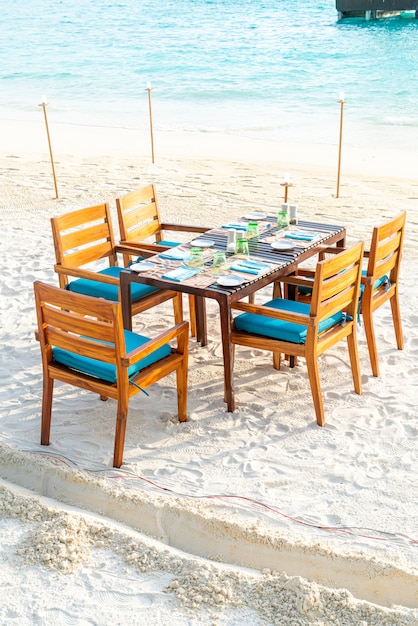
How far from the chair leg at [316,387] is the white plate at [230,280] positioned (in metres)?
0.50

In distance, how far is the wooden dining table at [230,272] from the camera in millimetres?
3533

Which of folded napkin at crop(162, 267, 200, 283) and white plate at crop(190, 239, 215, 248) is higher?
folded napkin at crop(162, 267, 200, 283)

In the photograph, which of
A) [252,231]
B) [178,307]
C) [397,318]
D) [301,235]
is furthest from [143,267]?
[397,318]

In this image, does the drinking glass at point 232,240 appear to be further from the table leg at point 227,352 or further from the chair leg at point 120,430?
the chair leg at point 120,430

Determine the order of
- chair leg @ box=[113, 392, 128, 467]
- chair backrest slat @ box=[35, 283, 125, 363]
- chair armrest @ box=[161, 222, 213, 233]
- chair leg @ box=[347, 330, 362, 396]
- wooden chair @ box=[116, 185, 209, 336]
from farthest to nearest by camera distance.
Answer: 1. chair armrest @ box=[161, 222, 213, 233]
2. wooden chair @ box=[116, 185, 209, 336]
3. chair leg @ box=[347, 330, 362, 396]
4. chair leg @ box=[113, 392, 128, 467]
5. chair backrest slat @ box=[35, 283, 125, 363]

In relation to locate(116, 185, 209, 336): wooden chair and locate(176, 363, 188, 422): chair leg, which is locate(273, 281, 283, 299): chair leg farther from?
locate(176, 363, 188, 422): chair leg

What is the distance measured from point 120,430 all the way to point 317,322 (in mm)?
1052

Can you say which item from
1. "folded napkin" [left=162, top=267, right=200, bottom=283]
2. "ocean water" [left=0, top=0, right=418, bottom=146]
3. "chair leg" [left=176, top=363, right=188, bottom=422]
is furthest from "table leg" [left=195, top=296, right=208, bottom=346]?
"ocean water" [left=0, top=0, right=418, bottom=146]

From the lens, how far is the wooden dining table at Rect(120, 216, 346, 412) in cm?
353

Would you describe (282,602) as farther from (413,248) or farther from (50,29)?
(50,29)

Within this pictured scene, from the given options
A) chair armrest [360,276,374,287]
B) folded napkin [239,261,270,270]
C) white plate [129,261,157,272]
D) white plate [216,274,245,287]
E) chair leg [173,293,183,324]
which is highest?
white plate [216,274,245,287]

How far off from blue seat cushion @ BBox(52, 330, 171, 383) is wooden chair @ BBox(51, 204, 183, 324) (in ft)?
2.55

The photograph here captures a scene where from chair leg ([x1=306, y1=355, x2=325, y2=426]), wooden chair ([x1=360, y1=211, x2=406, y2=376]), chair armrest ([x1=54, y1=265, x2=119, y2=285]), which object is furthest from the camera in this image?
chair armrest ([x1=54, y1=265, x2=119, y2=285])

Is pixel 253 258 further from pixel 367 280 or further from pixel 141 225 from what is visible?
pixel 141 225
